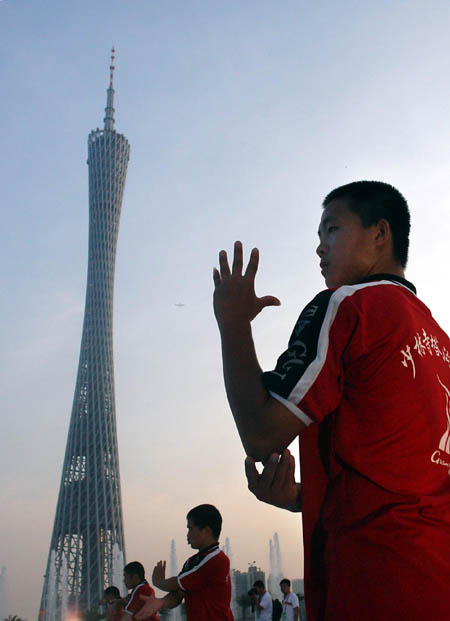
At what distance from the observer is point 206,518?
4773 mm

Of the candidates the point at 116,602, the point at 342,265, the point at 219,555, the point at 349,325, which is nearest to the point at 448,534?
the point at 349,325

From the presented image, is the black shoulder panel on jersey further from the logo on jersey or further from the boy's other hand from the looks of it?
the logo on jersey

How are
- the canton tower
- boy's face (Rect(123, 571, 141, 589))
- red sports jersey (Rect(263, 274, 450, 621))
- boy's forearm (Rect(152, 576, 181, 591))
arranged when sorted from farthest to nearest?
1. the canton tower
2. boy's face (Rect(123, 571, 141, 589))
3. boy's forearm (Rect(152, 576, 181, 591))
4. red sports jersey (Rect(263, 274, 450, 621))

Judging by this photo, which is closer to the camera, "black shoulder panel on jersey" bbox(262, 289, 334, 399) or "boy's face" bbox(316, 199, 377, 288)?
"black shoulder panel on jersey" bbox(262, 289, 334, 399)

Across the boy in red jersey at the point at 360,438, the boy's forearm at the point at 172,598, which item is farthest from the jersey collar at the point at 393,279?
the boy's forearm at the point at 172,598

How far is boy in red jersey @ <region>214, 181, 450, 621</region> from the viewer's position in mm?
1253

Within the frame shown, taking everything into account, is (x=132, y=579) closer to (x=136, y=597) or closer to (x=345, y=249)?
(x=136, y=597)

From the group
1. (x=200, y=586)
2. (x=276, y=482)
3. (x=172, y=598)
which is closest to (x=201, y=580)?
(x=200, y=586)

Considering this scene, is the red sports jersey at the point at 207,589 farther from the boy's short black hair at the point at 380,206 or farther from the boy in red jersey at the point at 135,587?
the boy's short black hair at the point at 380,206

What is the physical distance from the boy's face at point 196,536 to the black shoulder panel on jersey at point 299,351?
11.8 ft

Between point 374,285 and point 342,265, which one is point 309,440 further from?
point 342,265

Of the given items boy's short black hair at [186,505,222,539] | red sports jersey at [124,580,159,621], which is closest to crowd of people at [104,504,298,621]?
boy's short black hair at [186,505,222,539]

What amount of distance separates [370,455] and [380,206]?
2.57 feet

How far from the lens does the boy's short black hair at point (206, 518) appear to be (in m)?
4.75
